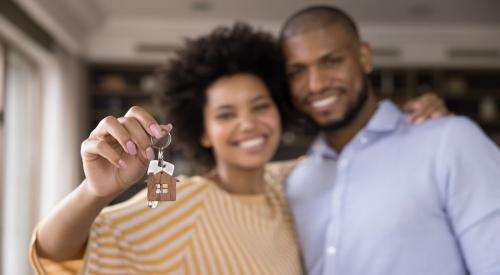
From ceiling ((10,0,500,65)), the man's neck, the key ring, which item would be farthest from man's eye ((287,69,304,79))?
ceiling ((10,0,500,65))

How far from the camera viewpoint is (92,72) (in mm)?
6469

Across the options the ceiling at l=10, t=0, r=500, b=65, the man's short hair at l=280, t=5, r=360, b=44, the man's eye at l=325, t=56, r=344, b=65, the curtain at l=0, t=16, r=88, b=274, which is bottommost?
the curtain at l=0, t=16, r=88, b=274

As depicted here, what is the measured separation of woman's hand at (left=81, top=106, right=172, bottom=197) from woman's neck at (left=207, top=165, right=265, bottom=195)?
712 mm

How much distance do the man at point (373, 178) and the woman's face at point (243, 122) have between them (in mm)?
178

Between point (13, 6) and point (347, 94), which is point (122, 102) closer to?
point (13, 6)

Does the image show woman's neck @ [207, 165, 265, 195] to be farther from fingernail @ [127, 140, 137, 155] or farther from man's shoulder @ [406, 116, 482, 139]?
fingernail @ [127, 140, 137, 155]

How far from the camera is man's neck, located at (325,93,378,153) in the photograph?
176 centimetres

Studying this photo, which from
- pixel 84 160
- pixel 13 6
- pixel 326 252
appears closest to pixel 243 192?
pixel 326 252

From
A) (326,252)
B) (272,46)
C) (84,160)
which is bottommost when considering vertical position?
(326,252)

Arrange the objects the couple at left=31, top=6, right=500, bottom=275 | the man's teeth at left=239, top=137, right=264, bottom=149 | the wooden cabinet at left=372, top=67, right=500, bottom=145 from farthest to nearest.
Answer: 1. the wooden cabinet at left=372, top=67, right=500, bottom=145
2. the man's teeth at left=239, top=137, right=264, bottom=149
3. the couple at left=31, top=6, right=500, bottom=275

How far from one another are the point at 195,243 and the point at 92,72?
18.5ft

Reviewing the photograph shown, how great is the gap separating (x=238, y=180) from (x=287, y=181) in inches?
10.3

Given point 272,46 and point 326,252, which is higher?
point 272,46

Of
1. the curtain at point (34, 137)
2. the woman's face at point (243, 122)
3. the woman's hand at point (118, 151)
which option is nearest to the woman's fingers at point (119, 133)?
the woman's hand at point (118, 151)
